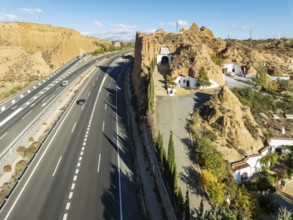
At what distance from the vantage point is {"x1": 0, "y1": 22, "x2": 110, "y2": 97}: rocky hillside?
8850cm

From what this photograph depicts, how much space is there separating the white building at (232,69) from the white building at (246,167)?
35507mm

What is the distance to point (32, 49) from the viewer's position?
11550 cm

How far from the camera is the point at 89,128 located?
148ft

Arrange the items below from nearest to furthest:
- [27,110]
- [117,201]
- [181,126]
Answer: [117,201] → [181,126] → [27,110]

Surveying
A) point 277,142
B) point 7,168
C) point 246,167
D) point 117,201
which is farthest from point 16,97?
point 277,142

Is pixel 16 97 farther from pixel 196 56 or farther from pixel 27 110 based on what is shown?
pixel 196 56

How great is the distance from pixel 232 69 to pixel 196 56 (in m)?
18.6

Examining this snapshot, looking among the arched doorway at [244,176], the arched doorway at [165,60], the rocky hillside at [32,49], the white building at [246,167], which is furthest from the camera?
the rocky hillside at [32,49]

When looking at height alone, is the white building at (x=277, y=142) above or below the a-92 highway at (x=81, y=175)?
below

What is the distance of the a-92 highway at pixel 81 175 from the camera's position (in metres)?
25.9

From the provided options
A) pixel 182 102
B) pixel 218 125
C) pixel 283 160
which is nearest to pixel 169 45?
pixel 182 102

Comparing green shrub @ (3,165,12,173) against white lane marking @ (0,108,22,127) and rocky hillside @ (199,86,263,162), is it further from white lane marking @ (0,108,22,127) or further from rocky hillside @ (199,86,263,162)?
rocky hillside @ (199,86,263,162)

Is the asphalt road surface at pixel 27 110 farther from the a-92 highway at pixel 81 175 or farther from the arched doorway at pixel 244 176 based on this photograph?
the arched doorway at pixel 244 176

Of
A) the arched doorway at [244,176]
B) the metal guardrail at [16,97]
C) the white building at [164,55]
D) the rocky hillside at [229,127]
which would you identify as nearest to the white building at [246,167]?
the arched doorway at [244,176]
